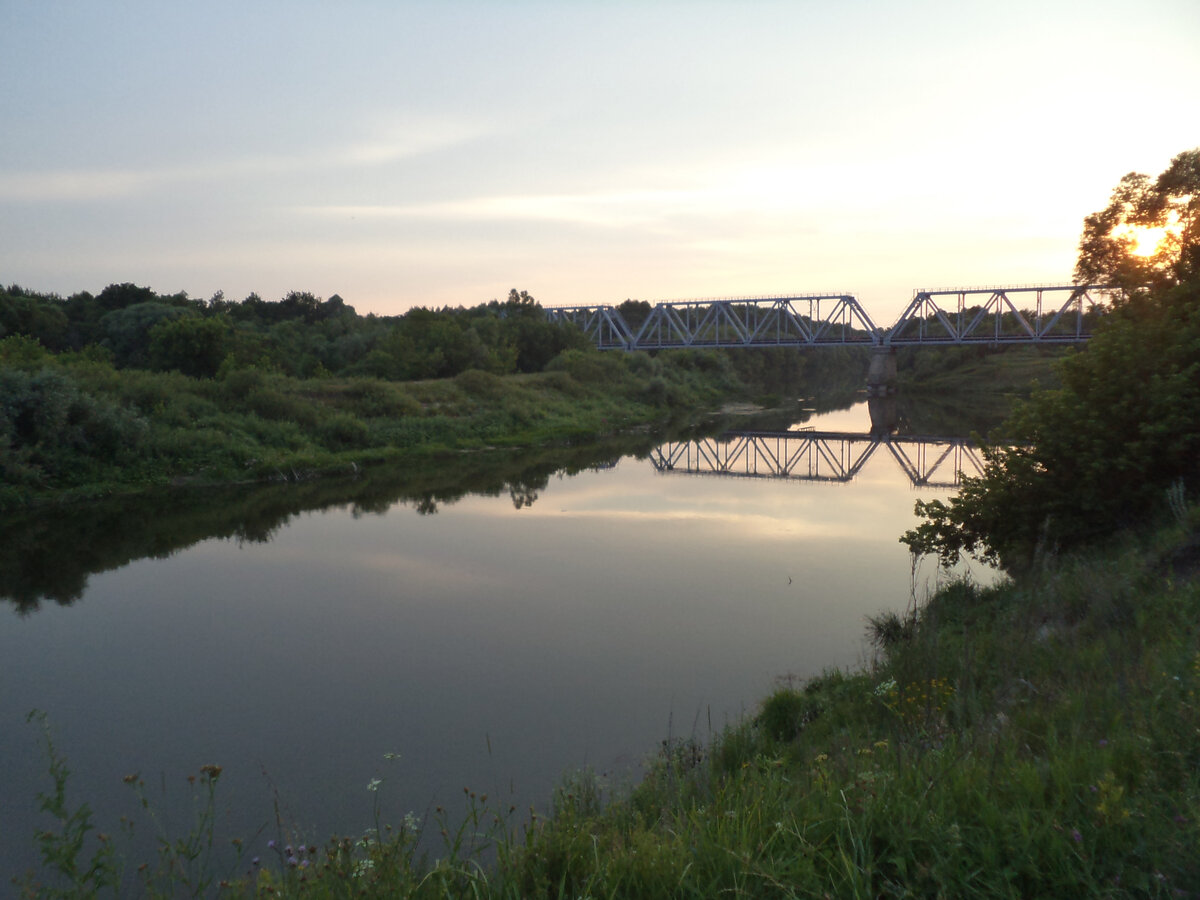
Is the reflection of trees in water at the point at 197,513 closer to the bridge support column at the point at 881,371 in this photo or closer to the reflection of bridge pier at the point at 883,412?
the reflection of bridge pier at the point at 883,412

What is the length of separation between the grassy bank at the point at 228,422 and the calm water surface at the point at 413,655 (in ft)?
20.5

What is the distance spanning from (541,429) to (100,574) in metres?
21.6

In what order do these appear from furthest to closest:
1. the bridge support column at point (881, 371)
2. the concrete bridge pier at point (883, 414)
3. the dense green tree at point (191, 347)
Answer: the bridge support column at point (881, 371)
the concrete bridge pier at point (883, 414)
the dense green tree at point (191, 347)

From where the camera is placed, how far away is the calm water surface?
6.60 metres

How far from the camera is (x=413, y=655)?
9.36 metres

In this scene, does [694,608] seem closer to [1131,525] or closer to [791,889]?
[1131,525]

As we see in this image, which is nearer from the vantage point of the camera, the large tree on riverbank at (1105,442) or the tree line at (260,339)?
the large tree on riverbank at (1105,442)

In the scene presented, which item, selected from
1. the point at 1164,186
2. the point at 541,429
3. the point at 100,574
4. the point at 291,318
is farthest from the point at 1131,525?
the point at 291,318

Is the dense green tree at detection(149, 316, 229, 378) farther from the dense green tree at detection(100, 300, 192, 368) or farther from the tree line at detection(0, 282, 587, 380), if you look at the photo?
the dense green tree at detection(100, 300, 192, 368)

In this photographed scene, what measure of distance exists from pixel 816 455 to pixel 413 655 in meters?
22.7

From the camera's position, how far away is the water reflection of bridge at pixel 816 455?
25.1 meters

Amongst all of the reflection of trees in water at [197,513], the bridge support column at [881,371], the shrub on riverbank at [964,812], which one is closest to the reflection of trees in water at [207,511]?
the reflection of trees in water at [197,513]

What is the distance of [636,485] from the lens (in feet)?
74.2

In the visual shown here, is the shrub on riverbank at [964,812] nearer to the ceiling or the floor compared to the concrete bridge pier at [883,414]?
nearer to the ceiling
